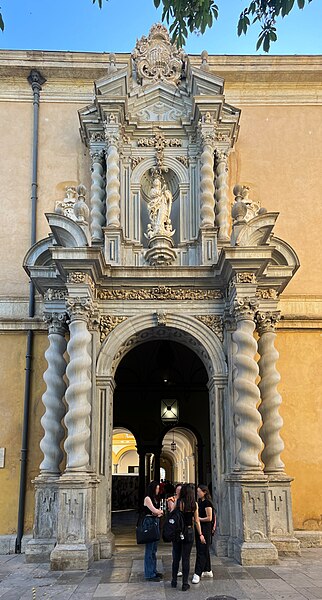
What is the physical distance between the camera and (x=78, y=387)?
34.9 feet

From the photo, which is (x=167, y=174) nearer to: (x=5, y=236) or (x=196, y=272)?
(x=196, y=272)

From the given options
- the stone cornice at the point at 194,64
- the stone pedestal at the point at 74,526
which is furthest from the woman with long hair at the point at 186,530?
the stone cornice at the point at 194,64

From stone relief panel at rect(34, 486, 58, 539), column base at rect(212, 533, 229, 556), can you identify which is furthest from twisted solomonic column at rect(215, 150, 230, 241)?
stone relief panel at rect(34, 486, 58, 539)

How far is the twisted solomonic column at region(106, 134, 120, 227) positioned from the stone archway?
222 cm

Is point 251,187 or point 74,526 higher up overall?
point 251,187

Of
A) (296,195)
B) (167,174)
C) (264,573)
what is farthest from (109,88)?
(264,573)

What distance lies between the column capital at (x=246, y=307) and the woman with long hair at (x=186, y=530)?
11.9 ft

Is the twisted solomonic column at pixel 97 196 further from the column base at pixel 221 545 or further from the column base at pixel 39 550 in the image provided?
the column base at pixel 221 545

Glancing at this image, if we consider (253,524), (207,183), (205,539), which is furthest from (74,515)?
(207,183)

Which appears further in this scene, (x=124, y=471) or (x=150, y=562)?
(x=124, y=471)

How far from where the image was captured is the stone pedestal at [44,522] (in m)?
10.6

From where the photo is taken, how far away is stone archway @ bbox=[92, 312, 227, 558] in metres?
11.3

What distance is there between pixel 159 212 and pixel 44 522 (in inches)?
254

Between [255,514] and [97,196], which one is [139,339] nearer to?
[97,196]
